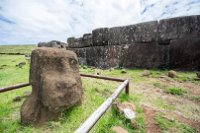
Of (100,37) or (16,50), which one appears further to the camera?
(16,50)

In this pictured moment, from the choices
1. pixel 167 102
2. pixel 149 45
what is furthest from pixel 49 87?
pixel 149 45

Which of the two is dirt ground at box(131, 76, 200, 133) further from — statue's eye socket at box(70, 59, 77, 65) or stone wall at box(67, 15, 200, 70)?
stone wall at box(67, 15, 200, 70)

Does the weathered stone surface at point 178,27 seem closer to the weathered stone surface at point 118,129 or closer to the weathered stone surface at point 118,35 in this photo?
the weathered stone surface at point 118,35

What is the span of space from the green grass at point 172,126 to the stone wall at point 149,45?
3746 mm

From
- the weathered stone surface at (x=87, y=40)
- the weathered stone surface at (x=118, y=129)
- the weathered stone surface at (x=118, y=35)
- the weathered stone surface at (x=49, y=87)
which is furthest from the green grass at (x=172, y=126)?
the weathered stone surface at (x=87, y=40)

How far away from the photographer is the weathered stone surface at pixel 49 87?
8.66 ft

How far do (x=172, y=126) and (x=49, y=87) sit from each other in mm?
1837

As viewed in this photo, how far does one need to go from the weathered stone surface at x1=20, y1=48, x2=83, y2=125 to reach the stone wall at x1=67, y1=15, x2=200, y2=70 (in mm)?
4370

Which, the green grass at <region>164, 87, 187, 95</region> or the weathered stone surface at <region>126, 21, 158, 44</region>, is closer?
the green grass at <region>164, 87, 187, 95</region>

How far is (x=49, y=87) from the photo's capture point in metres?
2.64

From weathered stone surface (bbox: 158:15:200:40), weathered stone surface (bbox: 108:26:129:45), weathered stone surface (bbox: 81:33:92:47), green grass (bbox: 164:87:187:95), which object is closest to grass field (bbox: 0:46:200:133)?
green grass (bbox: 164:87:187:95)

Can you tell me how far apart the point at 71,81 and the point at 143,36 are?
4714 millimetres

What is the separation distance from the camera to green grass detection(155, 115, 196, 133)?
8.54ft

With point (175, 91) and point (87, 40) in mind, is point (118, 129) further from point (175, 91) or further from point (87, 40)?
point (87, 40)
